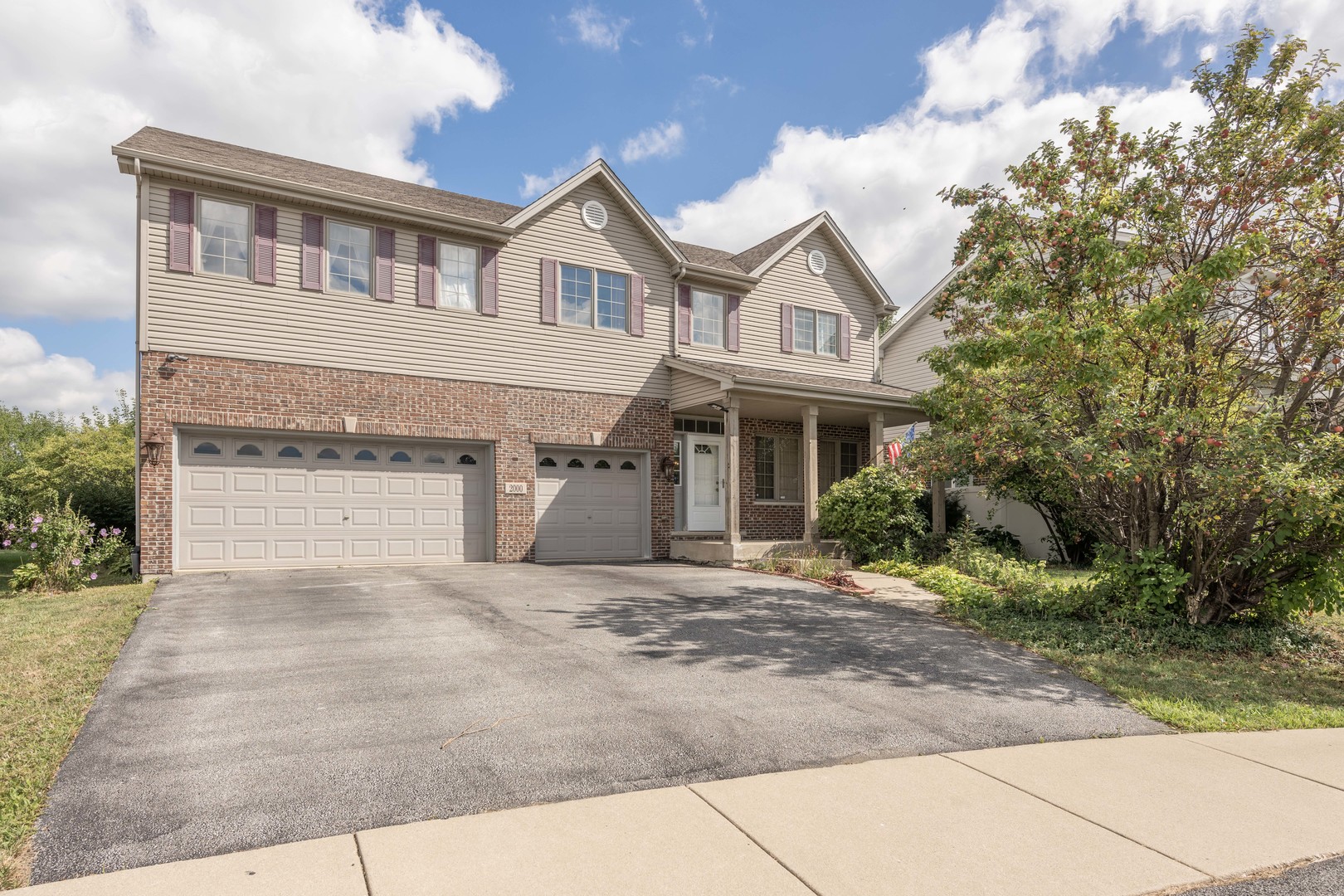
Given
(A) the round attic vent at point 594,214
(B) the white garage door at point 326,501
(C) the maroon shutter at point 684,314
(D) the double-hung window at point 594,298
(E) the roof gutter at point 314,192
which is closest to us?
(E) the roof gutter at point 314,192

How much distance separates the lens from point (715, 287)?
17.1 meters

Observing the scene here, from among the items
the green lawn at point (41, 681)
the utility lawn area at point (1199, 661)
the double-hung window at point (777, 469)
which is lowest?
the utility lawn area at point (1199, 661)

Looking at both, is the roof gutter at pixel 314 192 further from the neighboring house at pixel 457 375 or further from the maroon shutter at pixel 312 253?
the maroon shutter at pixel 312 253

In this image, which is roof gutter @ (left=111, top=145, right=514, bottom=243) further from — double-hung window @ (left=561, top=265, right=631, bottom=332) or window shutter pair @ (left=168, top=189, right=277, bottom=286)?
double-hung window @ (left=561, top=265, right=631, bottom=332)

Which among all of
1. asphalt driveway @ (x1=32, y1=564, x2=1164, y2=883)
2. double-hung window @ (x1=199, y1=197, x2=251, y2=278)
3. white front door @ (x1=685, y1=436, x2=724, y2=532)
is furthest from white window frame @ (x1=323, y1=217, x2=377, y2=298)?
white front door @ (x1=685, y1=436, x2=724, y2=532)

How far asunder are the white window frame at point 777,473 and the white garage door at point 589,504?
2.65 metres

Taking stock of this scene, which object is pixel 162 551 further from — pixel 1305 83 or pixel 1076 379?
pixel 1305 83

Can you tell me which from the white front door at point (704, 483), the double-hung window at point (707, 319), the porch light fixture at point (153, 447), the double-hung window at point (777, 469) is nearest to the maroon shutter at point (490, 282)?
the double-hung window at point (707, 319)

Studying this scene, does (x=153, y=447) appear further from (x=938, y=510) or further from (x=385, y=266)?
(x=938, y=510)

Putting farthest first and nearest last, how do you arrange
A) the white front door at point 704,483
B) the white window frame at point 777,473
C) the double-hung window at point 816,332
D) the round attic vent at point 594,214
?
1. the double-hung window at point 816,332
2. the white window frame at point 777,473
3. the white front door at point 704,483
4. the round attic vent at point 594,214

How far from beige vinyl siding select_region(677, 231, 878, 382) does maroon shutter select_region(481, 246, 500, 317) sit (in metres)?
4.00

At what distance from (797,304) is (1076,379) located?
10.6 meters

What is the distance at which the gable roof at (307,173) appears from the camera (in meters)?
12.1

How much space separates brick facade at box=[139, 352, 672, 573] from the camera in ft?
38.2
